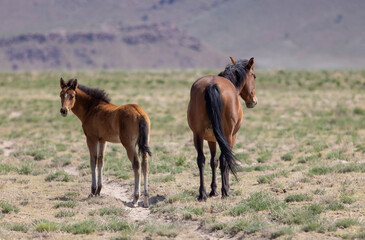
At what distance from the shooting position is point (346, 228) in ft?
25.3

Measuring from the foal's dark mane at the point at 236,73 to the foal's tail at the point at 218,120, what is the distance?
49.1 inches

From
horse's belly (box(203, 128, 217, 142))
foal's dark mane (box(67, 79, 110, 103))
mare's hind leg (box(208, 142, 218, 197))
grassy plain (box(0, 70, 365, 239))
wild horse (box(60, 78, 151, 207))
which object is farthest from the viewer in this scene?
foal's dark mane (box(67, 79, 110, 103))

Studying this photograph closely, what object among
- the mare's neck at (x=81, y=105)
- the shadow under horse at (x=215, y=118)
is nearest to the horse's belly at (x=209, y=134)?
the shadow under horse at (x=215, y=118)

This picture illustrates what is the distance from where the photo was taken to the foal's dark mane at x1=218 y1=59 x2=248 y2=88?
1100 cm

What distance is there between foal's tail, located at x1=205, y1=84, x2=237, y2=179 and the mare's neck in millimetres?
2522

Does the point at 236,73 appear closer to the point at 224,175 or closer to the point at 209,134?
the point at 209,134

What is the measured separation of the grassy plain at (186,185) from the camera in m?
8.06

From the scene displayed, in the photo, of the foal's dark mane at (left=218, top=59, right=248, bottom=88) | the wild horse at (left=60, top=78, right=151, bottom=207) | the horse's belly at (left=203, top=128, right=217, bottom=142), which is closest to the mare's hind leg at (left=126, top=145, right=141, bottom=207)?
the wild horse at (left=60, top=78, right=151, bottom=207)

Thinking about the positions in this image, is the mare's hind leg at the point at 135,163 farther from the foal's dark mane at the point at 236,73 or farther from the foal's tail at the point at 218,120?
the foal's dark mane at the point at 236,73

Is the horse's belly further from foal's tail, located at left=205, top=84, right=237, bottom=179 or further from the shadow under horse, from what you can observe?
foal's tail, located at left=205, top=84, right=237, bottom=179

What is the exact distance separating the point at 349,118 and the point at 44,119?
1408 cm

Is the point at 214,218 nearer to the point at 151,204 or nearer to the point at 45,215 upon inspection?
the point at 151,204

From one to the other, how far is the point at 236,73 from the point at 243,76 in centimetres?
15

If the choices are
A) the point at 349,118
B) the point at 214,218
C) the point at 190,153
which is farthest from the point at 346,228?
the point at 349,118
